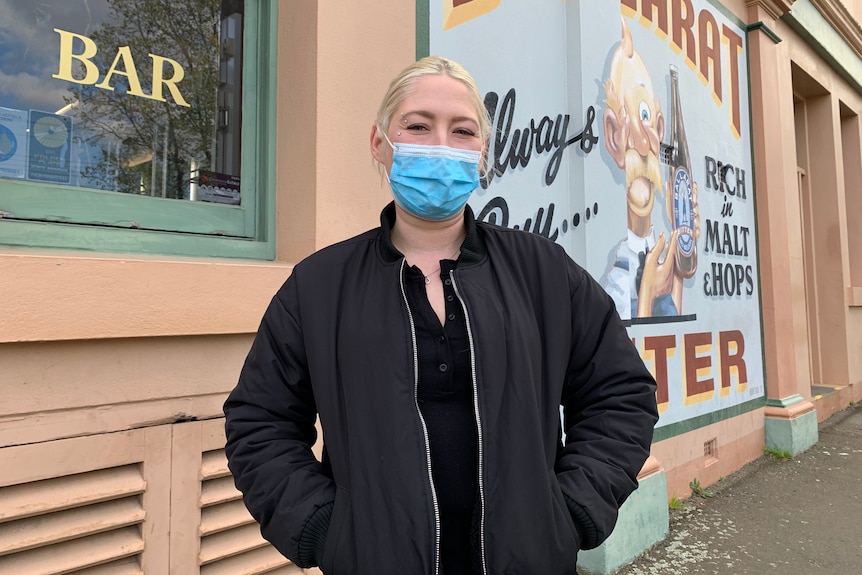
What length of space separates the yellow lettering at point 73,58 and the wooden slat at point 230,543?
179cm

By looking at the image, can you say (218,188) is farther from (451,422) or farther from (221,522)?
(451,422)

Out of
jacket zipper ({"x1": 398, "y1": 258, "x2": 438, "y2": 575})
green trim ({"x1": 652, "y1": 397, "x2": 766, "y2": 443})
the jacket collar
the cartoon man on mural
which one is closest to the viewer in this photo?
jacket zipper ({"x1": 398, "y1": 258, "x2": 438, "y2": 575})

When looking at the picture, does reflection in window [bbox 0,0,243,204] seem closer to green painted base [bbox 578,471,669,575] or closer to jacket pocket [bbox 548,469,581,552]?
jacket pocket [bbox 548,469,581,552]

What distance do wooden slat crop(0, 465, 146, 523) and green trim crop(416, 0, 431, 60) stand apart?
7.59 feet

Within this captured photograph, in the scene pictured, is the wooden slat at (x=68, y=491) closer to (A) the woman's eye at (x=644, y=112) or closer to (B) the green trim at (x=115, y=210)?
(B) the green trim at (x=115, y=210)

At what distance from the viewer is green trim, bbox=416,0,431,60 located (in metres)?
3.10

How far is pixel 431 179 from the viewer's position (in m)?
1.50

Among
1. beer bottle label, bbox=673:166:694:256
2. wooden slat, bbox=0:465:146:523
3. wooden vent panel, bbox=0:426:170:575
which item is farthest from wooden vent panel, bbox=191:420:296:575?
→ beer bottle label, bbox=673:166:694:256

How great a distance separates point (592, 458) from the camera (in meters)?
1.45

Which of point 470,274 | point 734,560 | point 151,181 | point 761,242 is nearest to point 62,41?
point 151,181

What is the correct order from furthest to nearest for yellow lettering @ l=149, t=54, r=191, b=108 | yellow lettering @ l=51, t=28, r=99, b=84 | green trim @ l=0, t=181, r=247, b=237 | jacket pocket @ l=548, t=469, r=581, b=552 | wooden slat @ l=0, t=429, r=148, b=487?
yellow lettering @ l=149, t=54, r=191, b=108
yellow lettering @ l=51, t=28, r=99, b=84
green trim @ l=0, t=181, r=247, b=237
wooden slat @ l=0, t=429, r=148, b=487
jacket pocket @ l=548, t=469, r=581, b=552

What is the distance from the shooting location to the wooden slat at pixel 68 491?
186 cm

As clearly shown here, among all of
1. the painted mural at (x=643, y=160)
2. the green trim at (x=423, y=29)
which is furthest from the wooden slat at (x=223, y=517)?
the green trim at (x=423, y=29)

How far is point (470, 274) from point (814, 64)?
843cm
